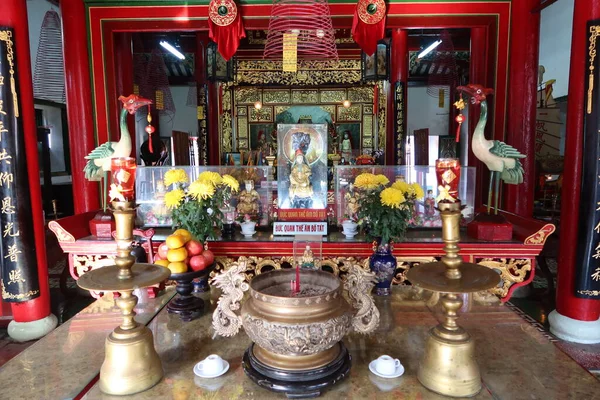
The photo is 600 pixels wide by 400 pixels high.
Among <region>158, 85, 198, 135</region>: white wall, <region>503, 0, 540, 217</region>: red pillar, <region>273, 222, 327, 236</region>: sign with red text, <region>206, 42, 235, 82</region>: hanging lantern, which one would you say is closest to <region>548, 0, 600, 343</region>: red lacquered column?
<region>503, 0, 540, 217</region>: red pillar

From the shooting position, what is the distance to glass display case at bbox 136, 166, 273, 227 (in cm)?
331

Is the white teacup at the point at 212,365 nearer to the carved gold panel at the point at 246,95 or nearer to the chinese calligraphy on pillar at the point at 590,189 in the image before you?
the chinese calligraphy on pillar at the point at 590,189

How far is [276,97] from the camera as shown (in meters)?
9.62

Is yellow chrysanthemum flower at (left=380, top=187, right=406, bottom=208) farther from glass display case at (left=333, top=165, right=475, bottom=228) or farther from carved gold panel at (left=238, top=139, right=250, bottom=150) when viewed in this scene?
carved gold panel at (left=238, top=139, right=250, bottom=150)

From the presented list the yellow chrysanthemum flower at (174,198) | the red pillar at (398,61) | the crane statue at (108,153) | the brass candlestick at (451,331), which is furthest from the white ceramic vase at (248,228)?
the red pillar at (398,61)

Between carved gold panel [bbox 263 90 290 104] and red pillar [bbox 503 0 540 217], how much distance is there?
6351 mm

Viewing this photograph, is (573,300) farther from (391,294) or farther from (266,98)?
(266,98)

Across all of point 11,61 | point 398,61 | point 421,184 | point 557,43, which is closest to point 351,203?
point 421,184

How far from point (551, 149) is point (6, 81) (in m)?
6.74

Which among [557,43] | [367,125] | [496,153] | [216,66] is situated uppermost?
[557,43]

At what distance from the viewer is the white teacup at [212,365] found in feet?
3.90

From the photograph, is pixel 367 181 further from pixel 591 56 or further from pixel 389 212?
pixel 591 56

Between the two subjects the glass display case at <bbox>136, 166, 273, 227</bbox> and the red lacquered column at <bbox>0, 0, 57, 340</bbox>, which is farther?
the glass display case at <bbox>136, 166, 273, 227</bbox>

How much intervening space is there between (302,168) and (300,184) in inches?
5.0
